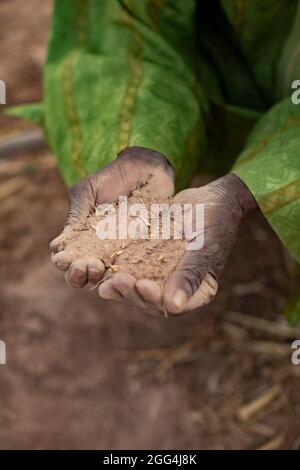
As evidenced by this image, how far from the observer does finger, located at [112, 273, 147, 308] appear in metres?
0.68

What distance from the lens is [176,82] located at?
994 mm

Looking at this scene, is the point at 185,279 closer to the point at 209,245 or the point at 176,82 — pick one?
the point at 209,245

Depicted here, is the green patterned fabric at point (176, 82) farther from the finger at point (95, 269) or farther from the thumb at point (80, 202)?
the finger at point (95, 269)

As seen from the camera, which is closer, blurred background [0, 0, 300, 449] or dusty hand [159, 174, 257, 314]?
dusty hand [159, 174, 257, 314]

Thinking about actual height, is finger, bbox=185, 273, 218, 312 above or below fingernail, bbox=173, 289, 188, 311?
below

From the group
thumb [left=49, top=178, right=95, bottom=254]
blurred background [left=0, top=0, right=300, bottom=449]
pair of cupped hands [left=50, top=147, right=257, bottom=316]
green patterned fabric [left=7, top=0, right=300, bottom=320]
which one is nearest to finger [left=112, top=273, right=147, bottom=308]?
pair of cupped hands [left=50, top=147, right=257, bottom=316]

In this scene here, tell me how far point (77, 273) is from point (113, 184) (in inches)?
6.0

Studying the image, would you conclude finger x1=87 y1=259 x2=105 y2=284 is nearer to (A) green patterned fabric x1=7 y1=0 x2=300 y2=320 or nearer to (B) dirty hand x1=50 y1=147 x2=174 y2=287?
(B) dirty hand x1=50 y1=147 x2=174 y2=287

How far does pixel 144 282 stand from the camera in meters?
0.68

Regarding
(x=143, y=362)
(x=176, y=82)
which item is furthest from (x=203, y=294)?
(x=143, y=362)

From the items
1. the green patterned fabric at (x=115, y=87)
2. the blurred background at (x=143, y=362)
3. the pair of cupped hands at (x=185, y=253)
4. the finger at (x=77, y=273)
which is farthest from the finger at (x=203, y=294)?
the blurred background at (x=143, y=362)

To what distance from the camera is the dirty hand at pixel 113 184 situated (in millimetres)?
743

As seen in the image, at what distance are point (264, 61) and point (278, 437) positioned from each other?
67cm

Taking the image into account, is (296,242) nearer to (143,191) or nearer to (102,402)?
(143,191)
